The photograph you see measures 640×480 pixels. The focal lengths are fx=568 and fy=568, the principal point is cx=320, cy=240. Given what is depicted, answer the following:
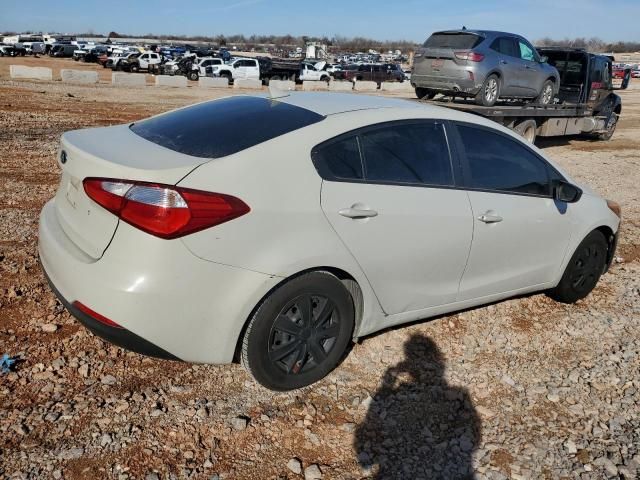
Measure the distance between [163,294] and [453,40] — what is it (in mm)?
10318

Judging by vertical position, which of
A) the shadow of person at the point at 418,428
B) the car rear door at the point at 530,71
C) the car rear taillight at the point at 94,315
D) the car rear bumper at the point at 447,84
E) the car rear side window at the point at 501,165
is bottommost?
the shadow of person at the point at 418,428

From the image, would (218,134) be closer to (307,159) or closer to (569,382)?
(307,159)

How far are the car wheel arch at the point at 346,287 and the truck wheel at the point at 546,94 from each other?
11046 mm

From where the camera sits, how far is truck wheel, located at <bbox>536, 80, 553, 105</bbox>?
1274 centimetres

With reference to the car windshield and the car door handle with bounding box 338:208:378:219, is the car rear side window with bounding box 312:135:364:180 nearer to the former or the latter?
the car door handle with bounding box 338:208:378:219

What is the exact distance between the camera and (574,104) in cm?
1373

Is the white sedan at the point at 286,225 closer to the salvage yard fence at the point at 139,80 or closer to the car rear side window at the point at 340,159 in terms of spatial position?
the car rear side window at the point at 340,159

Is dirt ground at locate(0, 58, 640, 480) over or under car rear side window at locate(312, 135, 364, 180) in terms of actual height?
under

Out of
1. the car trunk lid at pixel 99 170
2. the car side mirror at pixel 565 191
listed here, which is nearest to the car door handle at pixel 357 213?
the car trunk lid at pixel 99 170

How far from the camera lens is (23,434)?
2727mm

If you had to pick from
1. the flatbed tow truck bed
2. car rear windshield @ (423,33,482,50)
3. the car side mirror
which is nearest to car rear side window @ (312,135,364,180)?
the car side mirror

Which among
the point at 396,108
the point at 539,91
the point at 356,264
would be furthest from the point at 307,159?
the point at 539,91

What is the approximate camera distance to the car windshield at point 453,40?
11.1 metres

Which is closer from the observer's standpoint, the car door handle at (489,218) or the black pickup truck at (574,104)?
the car door handle at (489,218)
